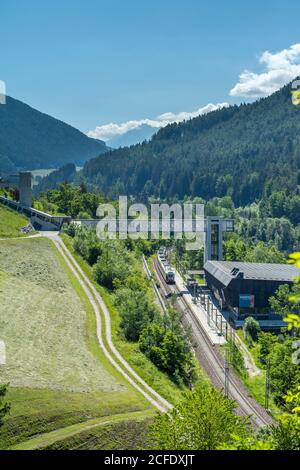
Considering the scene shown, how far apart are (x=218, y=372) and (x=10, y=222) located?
6680 centimetres

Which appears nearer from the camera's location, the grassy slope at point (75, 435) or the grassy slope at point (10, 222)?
the grassy slope at point (75, 435)

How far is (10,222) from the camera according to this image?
123m

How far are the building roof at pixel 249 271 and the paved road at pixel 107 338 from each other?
26.2m

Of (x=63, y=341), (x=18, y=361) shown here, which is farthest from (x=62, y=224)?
(x=18, y=361)

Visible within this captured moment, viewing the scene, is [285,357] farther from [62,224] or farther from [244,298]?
[62,224]

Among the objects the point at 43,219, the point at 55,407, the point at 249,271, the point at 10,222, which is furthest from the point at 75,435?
the point at 43,219

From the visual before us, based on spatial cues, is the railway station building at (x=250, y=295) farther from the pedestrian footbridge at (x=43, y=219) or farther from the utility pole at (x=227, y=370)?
the pedestrian footbridge at (x=43, y=219)

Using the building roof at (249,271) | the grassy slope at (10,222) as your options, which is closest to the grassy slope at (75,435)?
the building roof at (249,271)

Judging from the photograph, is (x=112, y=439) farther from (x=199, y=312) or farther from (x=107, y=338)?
(x=199, y=312)

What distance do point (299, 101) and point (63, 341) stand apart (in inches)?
2048

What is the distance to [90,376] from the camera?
168ft

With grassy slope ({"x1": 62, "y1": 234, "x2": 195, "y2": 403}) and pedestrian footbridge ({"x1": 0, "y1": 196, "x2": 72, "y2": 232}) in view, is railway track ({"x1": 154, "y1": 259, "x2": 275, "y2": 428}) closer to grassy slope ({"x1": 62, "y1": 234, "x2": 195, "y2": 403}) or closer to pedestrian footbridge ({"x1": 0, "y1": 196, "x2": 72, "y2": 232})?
grassy slope ({"x1": 62, "y1": 234, "x2": 195, "y2": 403})

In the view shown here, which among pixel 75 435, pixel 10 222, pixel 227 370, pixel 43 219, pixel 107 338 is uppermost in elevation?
pixel 43 219

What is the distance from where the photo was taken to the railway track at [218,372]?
2360 inches
